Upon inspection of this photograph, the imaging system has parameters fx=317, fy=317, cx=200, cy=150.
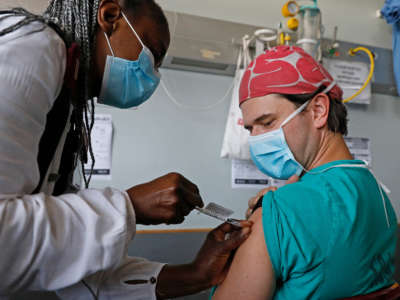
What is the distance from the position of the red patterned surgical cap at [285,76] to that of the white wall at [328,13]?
916mm

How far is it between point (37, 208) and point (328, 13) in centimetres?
226

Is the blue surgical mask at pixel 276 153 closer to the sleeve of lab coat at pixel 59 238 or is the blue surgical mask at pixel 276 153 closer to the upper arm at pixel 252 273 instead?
the upper arm at pixel 252 273

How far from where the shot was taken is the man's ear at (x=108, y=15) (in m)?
0.83

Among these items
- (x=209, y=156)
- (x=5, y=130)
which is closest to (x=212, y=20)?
(x=209, y=156)

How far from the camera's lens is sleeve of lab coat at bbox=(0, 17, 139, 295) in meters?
0.49

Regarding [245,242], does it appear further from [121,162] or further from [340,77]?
[340,77]

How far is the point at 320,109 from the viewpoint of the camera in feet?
3.52

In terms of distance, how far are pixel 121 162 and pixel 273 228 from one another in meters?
1.11

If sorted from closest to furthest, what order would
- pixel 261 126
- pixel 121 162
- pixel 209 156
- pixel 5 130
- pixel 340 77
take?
pixel 5 130 → pixel 261 126 → pixel 121 162 → pixel 209 156 → pixel 340 77

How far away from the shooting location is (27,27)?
0.58m

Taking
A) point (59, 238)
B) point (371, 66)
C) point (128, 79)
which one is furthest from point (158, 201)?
point (371, 66)

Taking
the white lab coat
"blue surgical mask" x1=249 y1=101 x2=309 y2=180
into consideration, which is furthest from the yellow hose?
the white lab coat

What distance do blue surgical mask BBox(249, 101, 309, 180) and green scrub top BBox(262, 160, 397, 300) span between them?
25 cm

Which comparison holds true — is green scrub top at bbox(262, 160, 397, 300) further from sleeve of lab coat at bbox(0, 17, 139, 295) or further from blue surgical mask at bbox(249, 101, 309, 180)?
sleeve of lab coat at bbox(0, 17, 139, 295)
